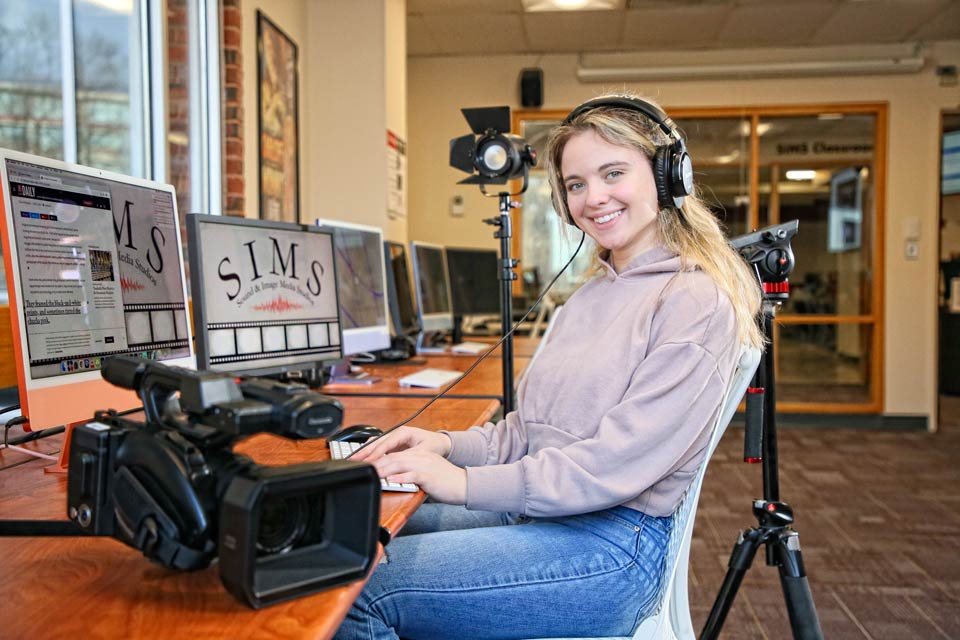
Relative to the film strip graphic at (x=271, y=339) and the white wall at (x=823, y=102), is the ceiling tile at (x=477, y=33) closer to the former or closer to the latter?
the white wall at (x=823, y=102)

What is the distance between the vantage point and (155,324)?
4.75 feet

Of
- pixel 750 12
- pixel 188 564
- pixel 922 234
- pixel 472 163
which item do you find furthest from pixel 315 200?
pixel 922 234

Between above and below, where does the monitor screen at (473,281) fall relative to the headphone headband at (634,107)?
below

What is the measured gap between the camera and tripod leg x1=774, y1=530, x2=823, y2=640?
1622 mm

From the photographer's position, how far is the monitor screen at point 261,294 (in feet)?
5.82

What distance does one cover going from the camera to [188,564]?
2.53ft

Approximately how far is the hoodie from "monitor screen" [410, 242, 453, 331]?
86.0 inches

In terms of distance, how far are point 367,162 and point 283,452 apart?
126 inches

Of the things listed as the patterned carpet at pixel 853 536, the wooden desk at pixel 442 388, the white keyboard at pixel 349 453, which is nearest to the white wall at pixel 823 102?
the patterned carpet at pixel 853 536

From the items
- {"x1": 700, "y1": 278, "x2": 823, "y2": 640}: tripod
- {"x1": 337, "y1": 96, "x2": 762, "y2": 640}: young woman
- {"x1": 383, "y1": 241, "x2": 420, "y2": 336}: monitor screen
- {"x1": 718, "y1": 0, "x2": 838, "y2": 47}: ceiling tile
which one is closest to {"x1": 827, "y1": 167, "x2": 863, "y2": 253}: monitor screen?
{"x1": 718, "y1": 0, "x2": 838, "y2": 47}: ceiling tile

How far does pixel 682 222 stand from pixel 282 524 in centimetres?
97

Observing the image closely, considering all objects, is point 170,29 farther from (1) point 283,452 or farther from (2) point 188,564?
(2) point 188,564

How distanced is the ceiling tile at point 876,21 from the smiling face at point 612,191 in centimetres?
429

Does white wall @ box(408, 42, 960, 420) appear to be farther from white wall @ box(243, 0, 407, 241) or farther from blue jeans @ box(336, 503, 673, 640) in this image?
blue jeans @ box(336, 503, 673, 640)
